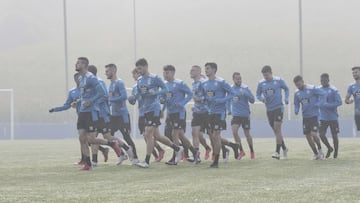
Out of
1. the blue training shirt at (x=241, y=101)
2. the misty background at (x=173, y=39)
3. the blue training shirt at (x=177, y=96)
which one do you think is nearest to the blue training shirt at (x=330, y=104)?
the blue training shirt at (x=241, y=101)

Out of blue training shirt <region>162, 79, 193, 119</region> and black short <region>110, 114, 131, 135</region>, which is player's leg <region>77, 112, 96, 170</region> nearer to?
black short <region>110, 114, 131, 135</region>

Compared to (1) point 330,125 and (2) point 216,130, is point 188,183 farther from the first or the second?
(1) point 330,125

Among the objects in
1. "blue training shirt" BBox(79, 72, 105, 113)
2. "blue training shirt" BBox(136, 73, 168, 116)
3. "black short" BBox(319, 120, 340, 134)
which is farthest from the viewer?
"black short" BBox(319, 120, 340, 134)

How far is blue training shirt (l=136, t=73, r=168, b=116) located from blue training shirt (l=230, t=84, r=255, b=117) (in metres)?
3.34

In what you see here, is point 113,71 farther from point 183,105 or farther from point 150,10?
point 150,10

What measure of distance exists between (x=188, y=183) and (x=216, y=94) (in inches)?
160

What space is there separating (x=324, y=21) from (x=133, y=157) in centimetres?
7658

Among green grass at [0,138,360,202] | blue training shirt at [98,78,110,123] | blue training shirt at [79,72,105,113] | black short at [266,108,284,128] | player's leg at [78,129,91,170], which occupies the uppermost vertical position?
blue training shirt at [79,72,105,113]

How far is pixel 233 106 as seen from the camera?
1758 cm

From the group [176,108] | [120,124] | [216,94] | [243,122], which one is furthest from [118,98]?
[243,122]

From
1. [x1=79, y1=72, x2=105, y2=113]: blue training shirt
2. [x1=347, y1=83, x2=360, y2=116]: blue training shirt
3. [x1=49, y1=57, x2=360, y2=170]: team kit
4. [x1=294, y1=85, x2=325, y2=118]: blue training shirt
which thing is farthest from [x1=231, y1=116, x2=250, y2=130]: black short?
[x1=79, y1=72, x2=105, y2=113]: blue training shirt

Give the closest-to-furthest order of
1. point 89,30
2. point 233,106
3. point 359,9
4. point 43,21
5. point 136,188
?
point 136,188 < point 233,106 < point 89,30 < point 43,21 < point 359,9

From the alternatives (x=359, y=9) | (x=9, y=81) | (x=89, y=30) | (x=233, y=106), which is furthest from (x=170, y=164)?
(x=359, y=9)

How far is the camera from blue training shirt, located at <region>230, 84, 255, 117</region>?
17.5 meters
